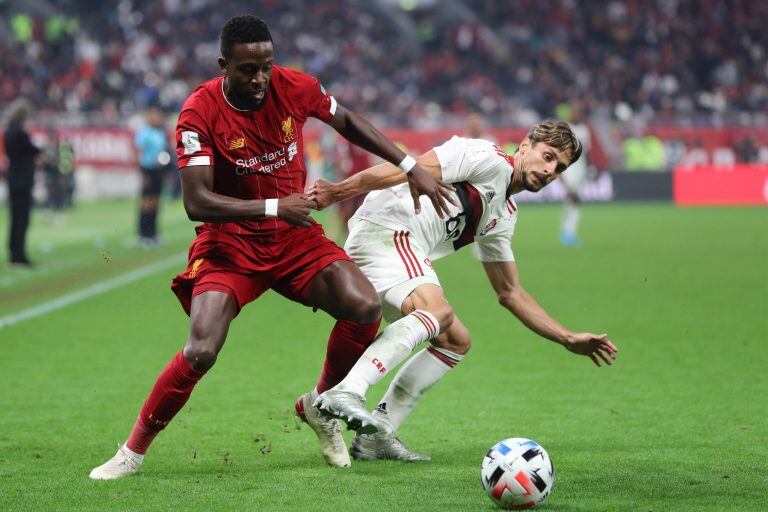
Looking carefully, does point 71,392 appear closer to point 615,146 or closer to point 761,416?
point 761,416

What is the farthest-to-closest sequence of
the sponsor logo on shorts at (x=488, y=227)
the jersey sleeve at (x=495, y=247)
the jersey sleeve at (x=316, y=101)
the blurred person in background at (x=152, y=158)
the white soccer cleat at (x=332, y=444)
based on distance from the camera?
the blurred person in background at (x=152, y=158), the jersey sleeve at (x=495, y=247), the sponsor logo on shorts at (x=488, y=227), the white soccer cleat at (x=332, y=444), the jersey sleeve at (x=316, y=101)

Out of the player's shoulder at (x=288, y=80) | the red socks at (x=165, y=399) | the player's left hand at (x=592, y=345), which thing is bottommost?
the red socks at (x=165, y=399)

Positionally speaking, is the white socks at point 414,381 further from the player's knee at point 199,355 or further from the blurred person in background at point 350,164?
the blurred person in background at point 350,164

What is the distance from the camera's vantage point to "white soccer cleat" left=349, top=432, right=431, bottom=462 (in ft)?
18.6

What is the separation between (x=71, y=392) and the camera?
7602mm

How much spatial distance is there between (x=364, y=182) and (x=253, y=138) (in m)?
0.57

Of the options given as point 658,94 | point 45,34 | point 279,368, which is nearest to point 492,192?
point 279,368

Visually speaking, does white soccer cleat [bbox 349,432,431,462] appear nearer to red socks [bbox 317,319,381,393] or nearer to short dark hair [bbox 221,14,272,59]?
red socks [bbox 317,319,381,393]

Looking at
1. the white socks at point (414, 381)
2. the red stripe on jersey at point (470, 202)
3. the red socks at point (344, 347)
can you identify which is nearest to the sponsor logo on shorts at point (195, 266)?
the red socks at point (344, 347)

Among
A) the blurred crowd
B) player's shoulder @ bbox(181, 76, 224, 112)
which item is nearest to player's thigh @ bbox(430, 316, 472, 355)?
player's shoulder @ bbox(181, 76, 224, 112)

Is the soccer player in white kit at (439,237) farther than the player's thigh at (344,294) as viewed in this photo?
Yes

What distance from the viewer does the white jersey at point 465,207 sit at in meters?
5.69

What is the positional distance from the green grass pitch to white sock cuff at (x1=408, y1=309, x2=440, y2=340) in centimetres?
66

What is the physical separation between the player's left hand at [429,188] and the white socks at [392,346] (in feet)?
1.68
